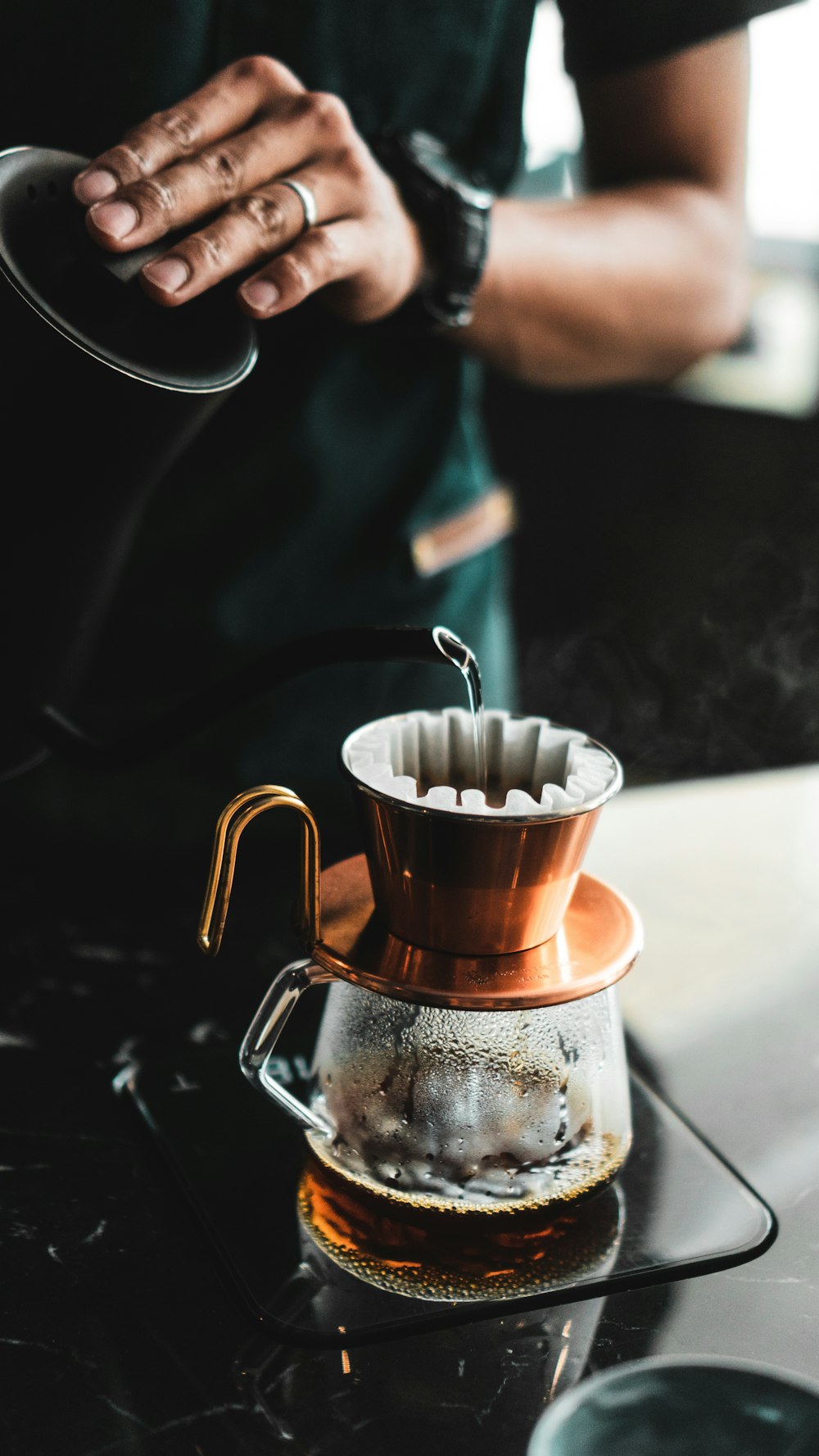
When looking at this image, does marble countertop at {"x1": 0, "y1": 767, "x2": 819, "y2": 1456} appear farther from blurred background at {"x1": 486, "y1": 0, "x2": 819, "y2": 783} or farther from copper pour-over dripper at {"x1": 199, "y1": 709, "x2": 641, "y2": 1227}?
blurred background at {"x1": 486, "y1": 0, "x2": 819, "y2": 783}

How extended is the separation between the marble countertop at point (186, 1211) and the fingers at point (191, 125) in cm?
52

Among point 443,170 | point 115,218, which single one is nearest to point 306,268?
point 115,218

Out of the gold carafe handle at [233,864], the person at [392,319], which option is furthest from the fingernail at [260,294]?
the gold carafe handle at [233,864]

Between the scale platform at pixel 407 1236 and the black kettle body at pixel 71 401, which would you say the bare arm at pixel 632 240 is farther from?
the scale platform at pixel 407 1236

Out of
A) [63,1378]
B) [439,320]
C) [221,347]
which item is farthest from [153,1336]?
[439,320]

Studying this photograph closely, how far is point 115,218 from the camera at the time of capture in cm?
66

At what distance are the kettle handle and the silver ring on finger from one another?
0.48m

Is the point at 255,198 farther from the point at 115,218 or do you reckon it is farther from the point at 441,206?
the point at 441,206

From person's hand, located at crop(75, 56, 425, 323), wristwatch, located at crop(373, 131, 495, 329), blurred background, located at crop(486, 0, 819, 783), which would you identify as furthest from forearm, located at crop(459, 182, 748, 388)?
blurred background, located at crop(486, 0, 819, 783)

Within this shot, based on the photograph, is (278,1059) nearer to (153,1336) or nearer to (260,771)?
(153,1336)

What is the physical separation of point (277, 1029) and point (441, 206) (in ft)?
2.24

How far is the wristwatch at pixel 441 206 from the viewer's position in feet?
3.34

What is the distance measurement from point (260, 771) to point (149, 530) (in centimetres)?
26

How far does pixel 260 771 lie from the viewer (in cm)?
126
